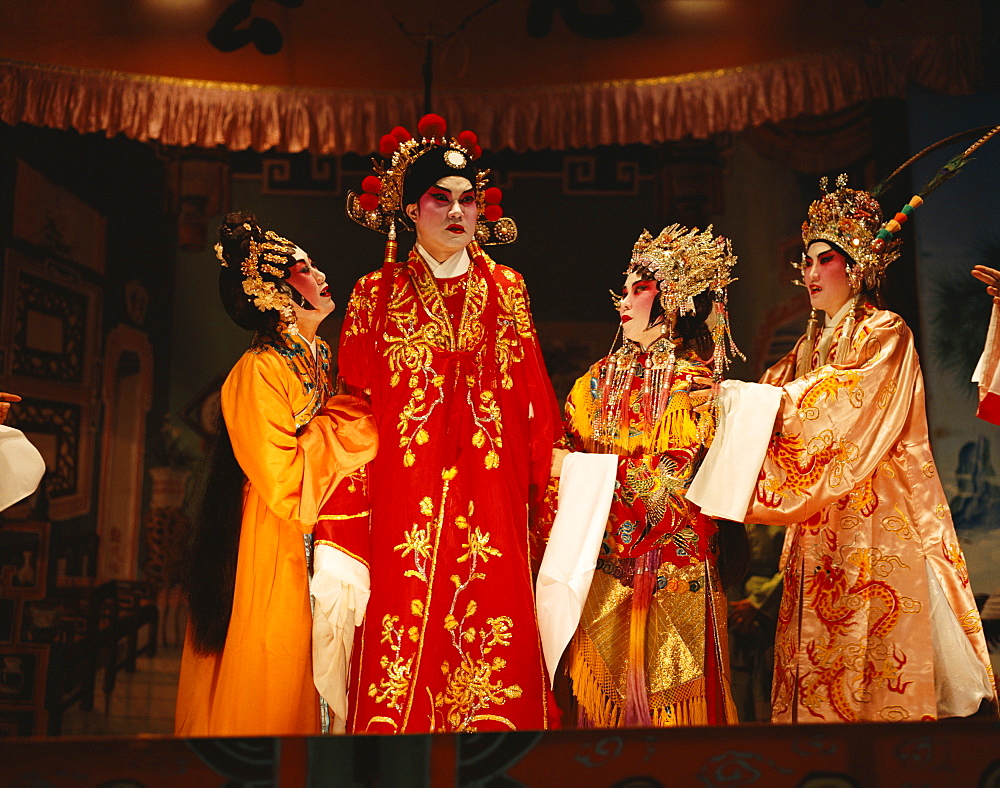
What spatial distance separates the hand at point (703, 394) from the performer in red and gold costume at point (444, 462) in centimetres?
46

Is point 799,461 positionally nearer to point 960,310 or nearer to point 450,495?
point 450,495

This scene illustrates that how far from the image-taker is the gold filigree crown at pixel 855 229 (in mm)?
3641

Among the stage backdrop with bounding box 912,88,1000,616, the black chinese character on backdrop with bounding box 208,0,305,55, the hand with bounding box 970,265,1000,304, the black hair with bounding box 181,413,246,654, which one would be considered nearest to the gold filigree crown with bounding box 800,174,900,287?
the hand with bounding box 970,265,1000,304

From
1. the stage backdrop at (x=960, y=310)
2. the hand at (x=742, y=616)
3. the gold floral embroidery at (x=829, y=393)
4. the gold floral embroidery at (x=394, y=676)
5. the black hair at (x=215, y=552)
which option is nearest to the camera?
the gold floral embroidery at (x=394, y=676)

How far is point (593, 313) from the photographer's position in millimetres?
5059

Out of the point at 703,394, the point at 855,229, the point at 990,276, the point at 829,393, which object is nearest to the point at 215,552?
the point at 703,394

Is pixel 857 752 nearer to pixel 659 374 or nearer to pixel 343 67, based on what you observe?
pixel 659 374

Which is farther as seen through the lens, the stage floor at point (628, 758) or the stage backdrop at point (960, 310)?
the stage backdrop at point (960, 310)

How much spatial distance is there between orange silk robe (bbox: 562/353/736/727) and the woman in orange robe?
2.70ft

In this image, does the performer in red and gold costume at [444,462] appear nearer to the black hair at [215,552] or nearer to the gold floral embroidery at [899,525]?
the black hair at [215,552]

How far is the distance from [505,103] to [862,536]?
2619mm

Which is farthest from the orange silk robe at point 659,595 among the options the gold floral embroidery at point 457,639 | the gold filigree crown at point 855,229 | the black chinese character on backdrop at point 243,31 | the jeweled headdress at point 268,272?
the black chinese character on backdrop at point 243,31

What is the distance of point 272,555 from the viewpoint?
3.13 metres

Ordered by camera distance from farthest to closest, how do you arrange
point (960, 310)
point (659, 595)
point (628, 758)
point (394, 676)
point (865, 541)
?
1. point (960, 310)
2. point (865, 541)
3. point (659, 595)
4. point (394, 676)
5. point (628, 758)
